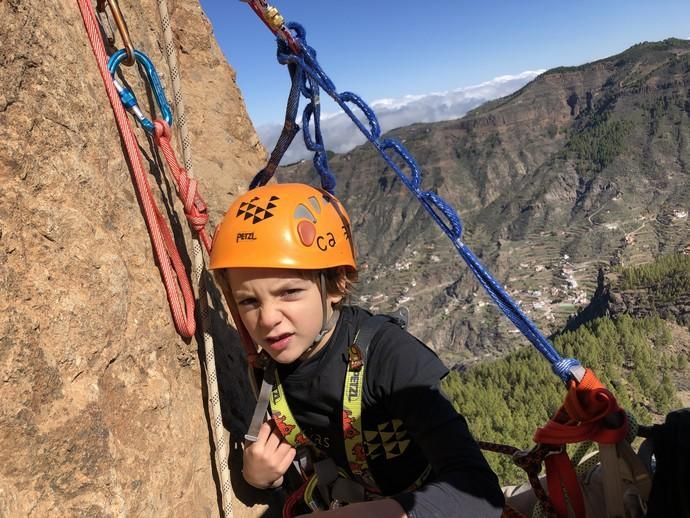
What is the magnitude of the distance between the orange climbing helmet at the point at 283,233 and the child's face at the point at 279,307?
0.08 m

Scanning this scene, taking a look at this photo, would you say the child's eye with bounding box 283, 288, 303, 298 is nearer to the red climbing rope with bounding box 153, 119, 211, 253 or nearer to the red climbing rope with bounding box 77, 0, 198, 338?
the red climbing rope with bounding box 153, 119, 211, 253

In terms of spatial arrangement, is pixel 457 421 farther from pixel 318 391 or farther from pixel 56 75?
pixel 56 75

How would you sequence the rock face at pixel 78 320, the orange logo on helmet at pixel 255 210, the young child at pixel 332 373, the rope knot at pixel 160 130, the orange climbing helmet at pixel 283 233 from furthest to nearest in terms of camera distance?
1. the rope knot at pixel 160 130
2. the orange logo on helmet at pixel 255 210
3. the orange climbing helmet at pixel 283 233
4. the young child at pixel 332 373
5. the rock face at pixel 78 320

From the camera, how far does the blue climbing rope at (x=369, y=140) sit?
125 inches

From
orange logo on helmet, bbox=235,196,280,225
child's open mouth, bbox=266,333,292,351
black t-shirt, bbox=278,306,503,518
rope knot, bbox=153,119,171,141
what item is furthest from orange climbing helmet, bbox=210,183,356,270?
rope knot, bbox=153,119,171,141

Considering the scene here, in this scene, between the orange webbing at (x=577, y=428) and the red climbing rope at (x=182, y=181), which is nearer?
the orange webbing at (x=577, y=428)

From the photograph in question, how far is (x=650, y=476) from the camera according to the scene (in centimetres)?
262

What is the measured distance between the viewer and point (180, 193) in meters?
3.10

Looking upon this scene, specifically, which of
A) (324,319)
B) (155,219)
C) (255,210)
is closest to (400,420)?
(324,319)

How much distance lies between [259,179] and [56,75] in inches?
71.0

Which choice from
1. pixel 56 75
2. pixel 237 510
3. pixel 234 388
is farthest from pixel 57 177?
pixel 237 510

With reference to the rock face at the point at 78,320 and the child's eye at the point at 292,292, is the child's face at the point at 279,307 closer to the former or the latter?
the child's eye at the point at 292,292

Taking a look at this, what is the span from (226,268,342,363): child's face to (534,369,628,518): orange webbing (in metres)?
1.40

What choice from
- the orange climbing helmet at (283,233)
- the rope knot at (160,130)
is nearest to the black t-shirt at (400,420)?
the orange climbing helmet at (283,233)
